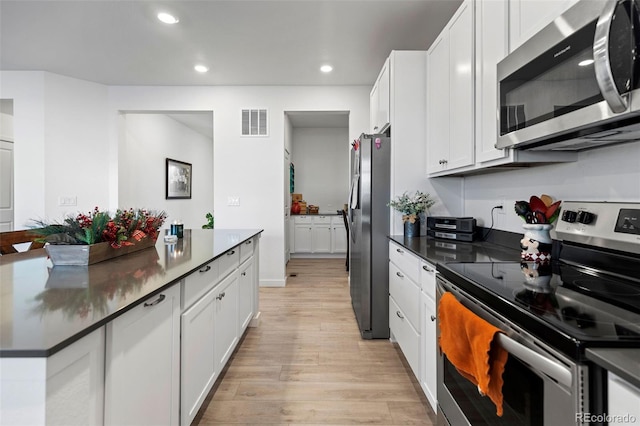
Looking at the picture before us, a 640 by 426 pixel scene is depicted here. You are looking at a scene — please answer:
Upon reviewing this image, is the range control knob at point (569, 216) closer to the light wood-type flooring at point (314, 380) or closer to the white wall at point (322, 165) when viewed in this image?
the light wood-type flooring at point (314, 380)

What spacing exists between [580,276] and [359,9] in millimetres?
2518

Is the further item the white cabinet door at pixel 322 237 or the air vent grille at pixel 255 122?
the white cabinet door at pixel 322 237

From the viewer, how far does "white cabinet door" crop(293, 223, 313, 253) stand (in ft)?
19.5

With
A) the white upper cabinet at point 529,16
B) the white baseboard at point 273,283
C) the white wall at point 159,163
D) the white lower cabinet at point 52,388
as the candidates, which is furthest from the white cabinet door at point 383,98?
the white wall at point 159,163

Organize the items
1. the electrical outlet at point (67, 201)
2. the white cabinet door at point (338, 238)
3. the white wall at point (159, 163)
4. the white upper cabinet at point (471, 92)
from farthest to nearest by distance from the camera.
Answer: the white cabinet door at point (338, 238) → the white wall at point (159, 163) → the electrical outlet at point (67, 201) → the white upper cabinet at point (471, 92)

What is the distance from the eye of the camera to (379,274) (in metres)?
2.51

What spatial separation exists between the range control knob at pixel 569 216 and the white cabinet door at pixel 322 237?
4.71m

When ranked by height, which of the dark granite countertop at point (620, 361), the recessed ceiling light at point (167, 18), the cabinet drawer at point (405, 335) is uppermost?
the recessed ceiling light at point (167, 18)

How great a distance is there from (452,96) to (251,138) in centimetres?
288

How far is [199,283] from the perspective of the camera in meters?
1.46

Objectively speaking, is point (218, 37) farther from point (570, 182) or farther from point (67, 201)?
point (570, 182)

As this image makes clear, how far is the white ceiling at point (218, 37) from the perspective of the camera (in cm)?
255

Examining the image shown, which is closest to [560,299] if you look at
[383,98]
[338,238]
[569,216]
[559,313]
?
[559,313]

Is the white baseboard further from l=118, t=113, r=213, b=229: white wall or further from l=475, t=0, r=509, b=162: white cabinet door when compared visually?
l=475, t=0, r=509, b=162: white cabinet door
